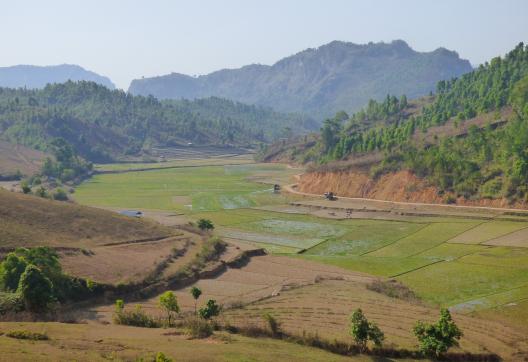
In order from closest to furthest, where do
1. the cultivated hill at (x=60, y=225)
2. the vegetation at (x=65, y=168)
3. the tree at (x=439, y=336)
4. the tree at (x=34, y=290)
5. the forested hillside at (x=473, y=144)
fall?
the tree at (x=439, y=336) < the tree at (x=34, y=290) < the cultivated hill at (x=60, y=225) < the forested hillside at (x=473, y=144) < the vegetation at (x=65, y=168)

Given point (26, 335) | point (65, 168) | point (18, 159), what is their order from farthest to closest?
point (18, 159) → point (65, 168) → point (26, 335)

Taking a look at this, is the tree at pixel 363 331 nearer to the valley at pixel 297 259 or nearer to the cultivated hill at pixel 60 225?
the valley at pixel 297 259

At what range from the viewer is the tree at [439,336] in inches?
1233

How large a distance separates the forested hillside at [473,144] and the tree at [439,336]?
5221 centimetres

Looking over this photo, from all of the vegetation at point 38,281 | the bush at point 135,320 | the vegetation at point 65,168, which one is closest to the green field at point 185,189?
the vegetation at point 65,168

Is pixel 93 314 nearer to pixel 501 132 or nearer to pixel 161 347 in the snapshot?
pixel 161 347

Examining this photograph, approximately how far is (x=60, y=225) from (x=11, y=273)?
695 inches

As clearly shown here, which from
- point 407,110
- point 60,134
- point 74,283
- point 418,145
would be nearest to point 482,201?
point 418,145

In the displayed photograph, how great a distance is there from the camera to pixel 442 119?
13062 centimetres

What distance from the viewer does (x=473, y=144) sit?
3851 inches

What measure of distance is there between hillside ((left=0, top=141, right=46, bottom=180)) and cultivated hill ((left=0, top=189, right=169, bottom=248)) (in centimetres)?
6180

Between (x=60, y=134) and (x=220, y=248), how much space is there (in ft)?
477

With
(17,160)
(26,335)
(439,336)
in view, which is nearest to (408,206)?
(439,336)

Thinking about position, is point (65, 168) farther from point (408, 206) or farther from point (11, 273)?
point (11, 273)
